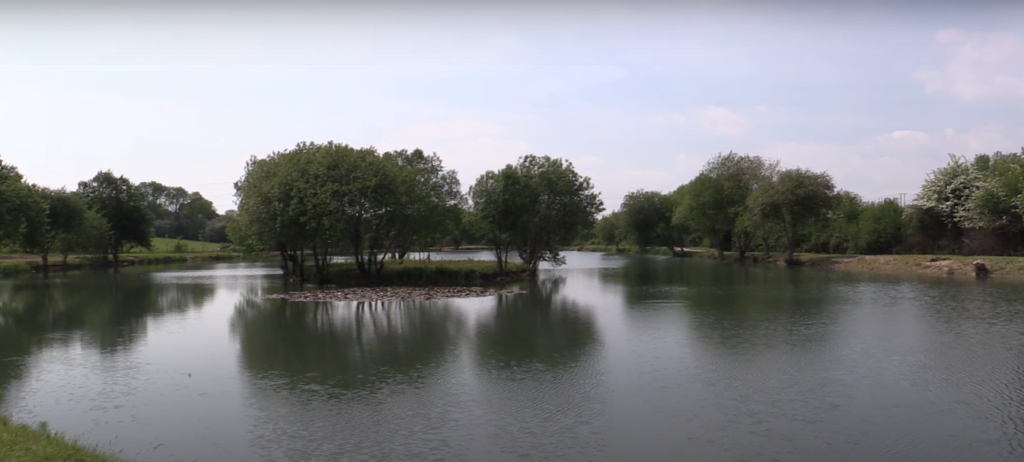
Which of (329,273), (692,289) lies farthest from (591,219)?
(329,273)

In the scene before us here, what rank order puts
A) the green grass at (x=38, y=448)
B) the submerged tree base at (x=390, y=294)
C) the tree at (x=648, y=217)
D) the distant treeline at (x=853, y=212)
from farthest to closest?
the tree at (x=648, y=217) → the distant treeline at (x=853, y=212) → the submerged tree base at (x=390, y=294) → the green grass at (x=38, y=448)

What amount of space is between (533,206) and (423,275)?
887 cm

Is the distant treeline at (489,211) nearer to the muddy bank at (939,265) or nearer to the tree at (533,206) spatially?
the tree at (533,206)

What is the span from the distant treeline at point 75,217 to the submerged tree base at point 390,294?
18132 mm

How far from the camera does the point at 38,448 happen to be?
882 cm

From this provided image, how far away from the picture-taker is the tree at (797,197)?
5491 centimetres

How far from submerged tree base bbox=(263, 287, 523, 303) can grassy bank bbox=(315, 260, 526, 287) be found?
14.3 ft

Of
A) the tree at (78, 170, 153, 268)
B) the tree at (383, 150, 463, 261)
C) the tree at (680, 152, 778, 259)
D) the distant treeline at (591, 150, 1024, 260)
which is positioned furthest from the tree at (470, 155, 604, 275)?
the tree at (78, 170, 153, 268)

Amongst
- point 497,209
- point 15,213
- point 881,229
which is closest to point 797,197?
point 881,229

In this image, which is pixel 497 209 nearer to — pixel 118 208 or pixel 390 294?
pixel 390 294

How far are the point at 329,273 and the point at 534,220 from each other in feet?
45.2

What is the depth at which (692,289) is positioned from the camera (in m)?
36.1

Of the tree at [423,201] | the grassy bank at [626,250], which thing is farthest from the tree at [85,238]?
the grassy bank at [626,250]

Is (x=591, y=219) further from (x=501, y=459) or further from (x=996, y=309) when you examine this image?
(x=501, y=459)
